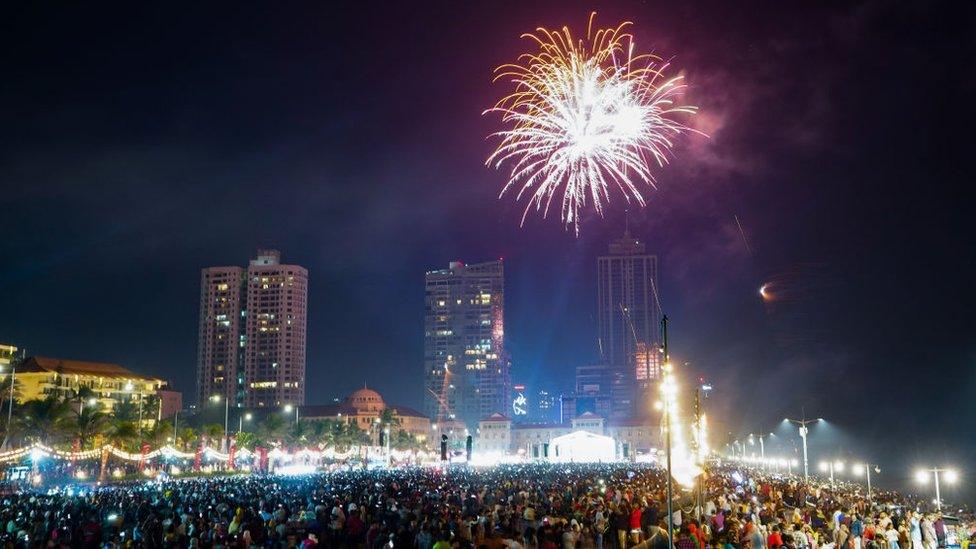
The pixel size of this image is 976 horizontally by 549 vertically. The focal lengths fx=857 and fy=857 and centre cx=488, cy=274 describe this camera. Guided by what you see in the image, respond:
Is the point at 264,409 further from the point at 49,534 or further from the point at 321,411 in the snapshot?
the point at 49,534

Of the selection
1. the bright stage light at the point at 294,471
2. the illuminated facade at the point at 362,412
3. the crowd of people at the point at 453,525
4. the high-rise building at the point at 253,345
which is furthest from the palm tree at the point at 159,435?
the high-rise building at the point at 253,345

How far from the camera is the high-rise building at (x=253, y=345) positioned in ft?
631

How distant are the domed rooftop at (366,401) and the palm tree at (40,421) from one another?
10117 centimetres

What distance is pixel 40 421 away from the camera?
70562mm

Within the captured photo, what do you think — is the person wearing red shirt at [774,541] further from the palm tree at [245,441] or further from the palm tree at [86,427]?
the palm tree at [245,441]

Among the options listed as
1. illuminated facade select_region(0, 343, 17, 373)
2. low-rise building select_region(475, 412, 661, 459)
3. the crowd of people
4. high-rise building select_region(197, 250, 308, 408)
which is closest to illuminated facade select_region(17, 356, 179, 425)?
illuminated facade select_region(0, 343, 17, 373)

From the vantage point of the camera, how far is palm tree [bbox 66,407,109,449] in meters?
69.4

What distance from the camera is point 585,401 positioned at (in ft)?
586

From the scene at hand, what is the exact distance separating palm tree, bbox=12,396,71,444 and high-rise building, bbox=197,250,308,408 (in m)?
118

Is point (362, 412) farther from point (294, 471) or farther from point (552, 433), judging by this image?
point (294, 471)

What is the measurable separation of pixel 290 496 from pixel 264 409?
14263 cm

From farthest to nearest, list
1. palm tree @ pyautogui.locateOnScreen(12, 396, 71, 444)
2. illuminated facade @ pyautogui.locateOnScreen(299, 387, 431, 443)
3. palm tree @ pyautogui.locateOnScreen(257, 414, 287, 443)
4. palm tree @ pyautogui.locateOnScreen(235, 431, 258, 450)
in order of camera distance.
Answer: illuminated facade @ pyautogui.locateOnScreen(299, 387, 431, 443), palm tree @ pyautogui.locateOnScreen(257, 414, 287, 443), palm tree @ pyautogui.locateOnScreen(235, 431, 258, 450), palm tree @ pyautogui.locateOnScreen(12, 396, 71, 444)

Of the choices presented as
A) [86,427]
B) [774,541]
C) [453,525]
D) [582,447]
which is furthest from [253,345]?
[774,541]

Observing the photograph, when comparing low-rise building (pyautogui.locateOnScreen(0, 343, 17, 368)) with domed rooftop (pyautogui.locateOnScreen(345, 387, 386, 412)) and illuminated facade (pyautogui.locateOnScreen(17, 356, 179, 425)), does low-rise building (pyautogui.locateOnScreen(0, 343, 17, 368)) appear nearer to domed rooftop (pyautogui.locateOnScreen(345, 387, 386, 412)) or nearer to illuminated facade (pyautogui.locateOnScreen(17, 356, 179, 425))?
illuminated facade (pyautogui.locateOnScreen(17, 356, 179, 425))
